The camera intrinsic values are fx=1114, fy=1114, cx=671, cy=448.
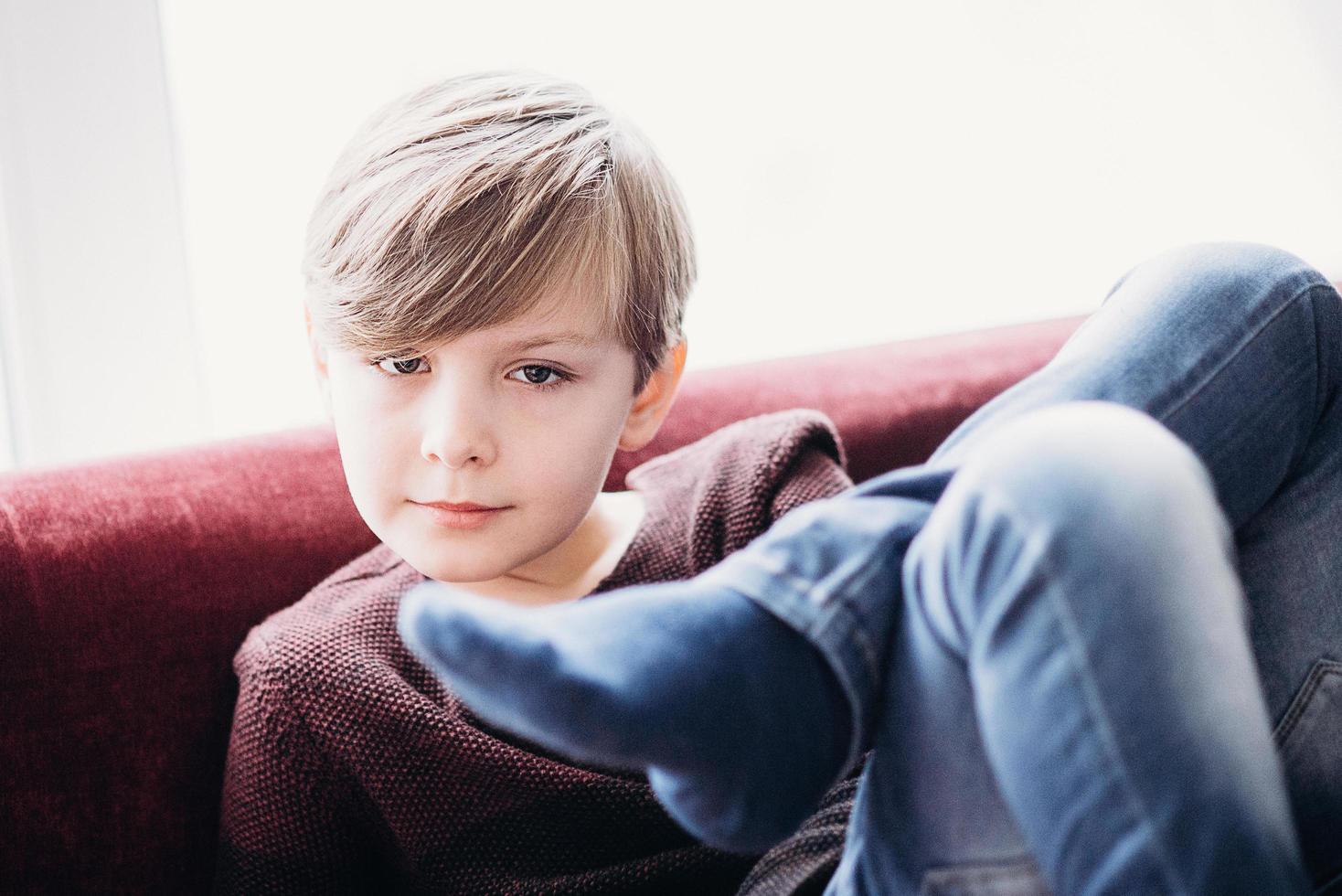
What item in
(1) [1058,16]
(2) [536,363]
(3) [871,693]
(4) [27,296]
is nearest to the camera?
(3) [871,693]

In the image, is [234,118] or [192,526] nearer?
[192,526]

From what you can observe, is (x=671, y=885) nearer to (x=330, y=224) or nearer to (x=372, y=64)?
(x=330, y=224)

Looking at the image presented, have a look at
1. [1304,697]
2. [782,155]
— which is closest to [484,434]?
[1304,697]

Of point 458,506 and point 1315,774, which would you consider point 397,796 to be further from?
point 1315,774

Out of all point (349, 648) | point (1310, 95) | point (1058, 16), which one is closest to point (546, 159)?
point (349, 648)

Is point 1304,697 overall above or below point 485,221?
below

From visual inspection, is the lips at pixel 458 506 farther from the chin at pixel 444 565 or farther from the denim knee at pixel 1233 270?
the denim knee at pixel 1233 270

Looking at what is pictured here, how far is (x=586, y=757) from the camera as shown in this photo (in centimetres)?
42

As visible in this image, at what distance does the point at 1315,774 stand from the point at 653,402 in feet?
1.46

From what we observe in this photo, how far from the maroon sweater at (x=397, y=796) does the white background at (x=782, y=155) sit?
21.6 inches

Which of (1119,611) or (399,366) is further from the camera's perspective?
(399,366)

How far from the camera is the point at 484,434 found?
0.64 metres

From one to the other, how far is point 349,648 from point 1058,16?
135cm

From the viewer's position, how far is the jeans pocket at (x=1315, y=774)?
1.84 feet
